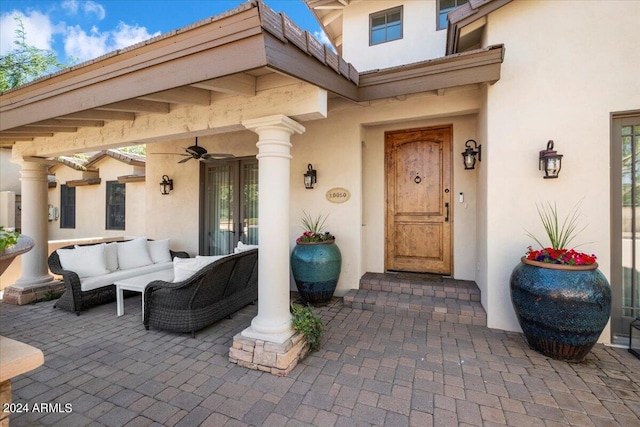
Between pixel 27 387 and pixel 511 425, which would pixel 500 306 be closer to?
pixel 511 425

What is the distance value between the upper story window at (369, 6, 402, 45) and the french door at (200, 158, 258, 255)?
338 centimetres

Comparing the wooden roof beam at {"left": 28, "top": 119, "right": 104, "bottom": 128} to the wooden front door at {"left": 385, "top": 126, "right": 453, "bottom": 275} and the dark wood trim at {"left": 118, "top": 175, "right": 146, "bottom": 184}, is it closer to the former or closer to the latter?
the dark wood trim at {"left": 118, "top": 175, "right": 146, "bottom": 184}

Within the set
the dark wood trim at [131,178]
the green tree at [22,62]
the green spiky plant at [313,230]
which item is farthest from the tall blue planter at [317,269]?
the green tree at [22,62]

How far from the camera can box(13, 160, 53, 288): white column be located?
190 inches

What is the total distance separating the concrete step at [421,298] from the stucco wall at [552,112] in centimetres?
36

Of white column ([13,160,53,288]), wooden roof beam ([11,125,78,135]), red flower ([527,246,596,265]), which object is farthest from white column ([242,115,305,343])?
white column ([13,160,53,288])

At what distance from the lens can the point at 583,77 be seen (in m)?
3.13

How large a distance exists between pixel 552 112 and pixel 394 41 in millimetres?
3382

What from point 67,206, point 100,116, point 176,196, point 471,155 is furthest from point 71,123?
point 67,206

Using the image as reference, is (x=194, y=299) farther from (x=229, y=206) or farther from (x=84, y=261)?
(x=229, y=206)

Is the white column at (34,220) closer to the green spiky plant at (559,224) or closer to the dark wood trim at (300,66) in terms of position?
the dark wood trim at (300,66)

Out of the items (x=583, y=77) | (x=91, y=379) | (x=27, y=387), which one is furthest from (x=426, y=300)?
(x=27, y=387)

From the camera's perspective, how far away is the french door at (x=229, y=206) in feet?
18.5

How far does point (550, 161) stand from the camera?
10.1ft
